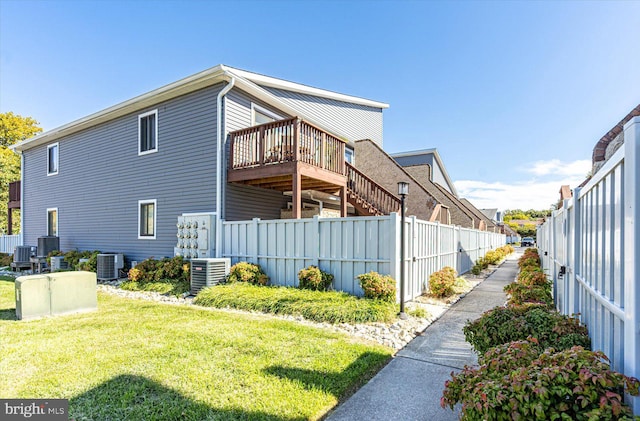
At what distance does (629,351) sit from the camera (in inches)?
64.7

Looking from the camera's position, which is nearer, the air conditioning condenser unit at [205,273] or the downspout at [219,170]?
the air conditioning condenser unit at [205,273]

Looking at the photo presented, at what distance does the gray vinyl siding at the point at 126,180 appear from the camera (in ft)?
34.6

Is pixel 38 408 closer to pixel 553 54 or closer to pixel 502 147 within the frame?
pixel 553 54

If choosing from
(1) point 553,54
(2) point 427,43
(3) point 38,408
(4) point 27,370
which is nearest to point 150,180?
(4) point 27,370

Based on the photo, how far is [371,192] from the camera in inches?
446

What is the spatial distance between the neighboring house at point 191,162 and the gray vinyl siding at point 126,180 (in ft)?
0.13

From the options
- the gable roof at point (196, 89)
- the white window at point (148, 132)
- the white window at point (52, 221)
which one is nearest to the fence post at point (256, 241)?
the gable roof at point (196, 89)

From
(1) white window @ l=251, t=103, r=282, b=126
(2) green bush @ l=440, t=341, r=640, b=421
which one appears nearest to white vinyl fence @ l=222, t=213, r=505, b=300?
(1) white window @ l=251, t=103, r=282, b=126

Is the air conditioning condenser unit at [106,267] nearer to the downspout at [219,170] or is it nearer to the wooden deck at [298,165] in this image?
the downspout at [219,170]

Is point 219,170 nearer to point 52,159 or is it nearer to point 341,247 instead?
point 341,247

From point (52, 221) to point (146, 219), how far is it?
23.8 ft

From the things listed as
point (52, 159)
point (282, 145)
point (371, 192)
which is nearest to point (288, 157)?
point (282, 145)

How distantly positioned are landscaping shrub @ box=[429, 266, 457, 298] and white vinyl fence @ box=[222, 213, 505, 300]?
32cm

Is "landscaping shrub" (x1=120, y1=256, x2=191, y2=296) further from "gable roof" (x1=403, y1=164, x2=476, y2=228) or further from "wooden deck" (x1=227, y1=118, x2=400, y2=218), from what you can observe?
"gable roof" (x1=403, y1=164, x2=476, y2=228)
